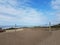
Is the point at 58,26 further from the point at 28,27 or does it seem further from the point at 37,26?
the point at 28,27

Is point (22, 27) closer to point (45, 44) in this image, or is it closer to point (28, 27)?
point (28, 27)

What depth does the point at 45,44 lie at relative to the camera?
972cm

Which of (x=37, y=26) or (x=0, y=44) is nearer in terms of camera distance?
(x=0, y=44)

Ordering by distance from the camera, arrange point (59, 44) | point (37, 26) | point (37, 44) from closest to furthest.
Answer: point (59, 44)
point (37, 44)
point (37, 26)

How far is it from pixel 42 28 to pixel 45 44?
9093mm

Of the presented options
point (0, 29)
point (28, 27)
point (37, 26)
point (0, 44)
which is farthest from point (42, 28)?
point (0, 44)

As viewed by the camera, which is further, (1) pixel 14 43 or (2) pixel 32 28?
(2) pixel 32 28

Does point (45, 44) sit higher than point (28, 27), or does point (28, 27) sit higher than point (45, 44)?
point (28, 27)

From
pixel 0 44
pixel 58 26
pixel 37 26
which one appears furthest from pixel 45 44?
pixel 58 26

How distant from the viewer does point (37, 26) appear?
18641 mm

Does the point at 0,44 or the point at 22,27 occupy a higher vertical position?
the point at 22,27

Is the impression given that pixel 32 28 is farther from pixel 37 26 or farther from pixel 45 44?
pixel 45 44

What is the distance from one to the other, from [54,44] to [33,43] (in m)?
1.87

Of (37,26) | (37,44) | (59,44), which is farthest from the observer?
(37,26)
